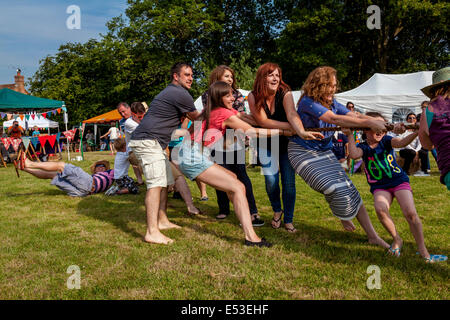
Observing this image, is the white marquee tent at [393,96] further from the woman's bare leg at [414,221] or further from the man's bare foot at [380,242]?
the woman's bare leg at [414,221]

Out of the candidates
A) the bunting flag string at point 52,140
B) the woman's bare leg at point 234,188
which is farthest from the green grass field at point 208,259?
the bunting flag string at point 52,140

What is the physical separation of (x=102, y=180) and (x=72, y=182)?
58cm

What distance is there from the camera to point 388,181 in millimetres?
3262

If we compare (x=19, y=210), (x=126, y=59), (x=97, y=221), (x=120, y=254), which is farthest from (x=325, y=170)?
(x=126, y=59)

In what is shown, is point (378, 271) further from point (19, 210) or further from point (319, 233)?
point (19, 210)

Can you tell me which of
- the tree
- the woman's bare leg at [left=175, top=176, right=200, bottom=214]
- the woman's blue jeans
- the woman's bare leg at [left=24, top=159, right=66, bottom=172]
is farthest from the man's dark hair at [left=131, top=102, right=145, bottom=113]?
the tree

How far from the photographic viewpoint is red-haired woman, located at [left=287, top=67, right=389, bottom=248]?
10.7ft

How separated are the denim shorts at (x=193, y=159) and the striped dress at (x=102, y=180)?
12.2 ft

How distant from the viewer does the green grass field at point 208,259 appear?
2588 mm

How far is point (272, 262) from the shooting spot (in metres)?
3.08

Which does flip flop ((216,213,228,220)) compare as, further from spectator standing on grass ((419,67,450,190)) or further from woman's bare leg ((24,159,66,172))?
woman's bare leg ((24,159,66,172))

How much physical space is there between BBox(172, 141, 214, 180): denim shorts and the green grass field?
801 mm

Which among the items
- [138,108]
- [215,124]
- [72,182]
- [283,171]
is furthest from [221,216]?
[72,182]
